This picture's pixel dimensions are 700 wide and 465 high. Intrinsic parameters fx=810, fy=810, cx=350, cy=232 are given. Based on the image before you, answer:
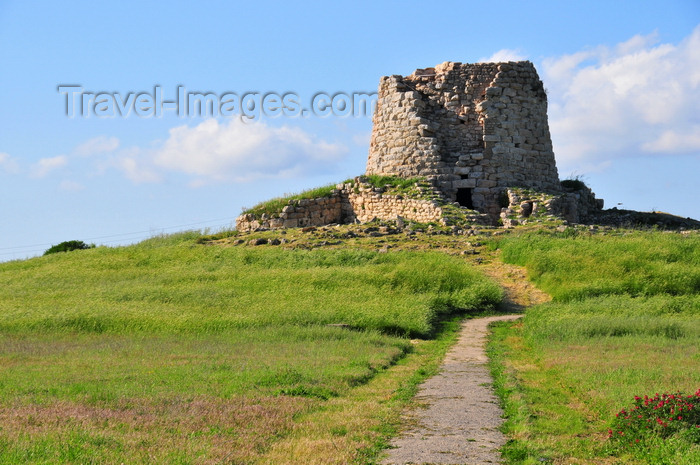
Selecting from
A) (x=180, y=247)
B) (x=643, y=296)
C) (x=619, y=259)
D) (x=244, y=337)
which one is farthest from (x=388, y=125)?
(x=244, y=337)

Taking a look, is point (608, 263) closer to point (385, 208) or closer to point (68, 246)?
point (385, 208)

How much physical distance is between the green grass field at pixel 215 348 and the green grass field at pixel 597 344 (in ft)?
5.59

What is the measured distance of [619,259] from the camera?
77.7 feet

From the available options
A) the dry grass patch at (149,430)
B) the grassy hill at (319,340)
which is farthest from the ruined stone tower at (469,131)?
the dry grass patch at (149,430)

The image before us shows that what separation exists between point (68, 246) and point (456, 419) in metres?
30.3

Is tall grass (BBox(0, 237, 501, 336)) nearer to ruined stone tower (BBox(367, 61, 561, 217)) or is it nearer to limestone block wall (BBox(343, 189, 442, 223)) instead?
limestone block wall (BBox(343, 189, 442, 223))

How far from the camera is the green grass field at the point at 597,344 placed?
8.53 meters

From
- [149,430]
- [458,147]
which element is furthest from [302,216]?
[149,430]

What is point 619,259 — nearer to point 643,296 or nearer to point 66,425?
point 643,296

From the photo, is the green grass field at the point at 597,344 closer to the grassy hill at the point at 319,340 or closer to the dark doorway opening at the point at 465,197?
the grassy hill at the point at 319,340

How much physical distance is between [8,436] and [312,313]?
11375mm

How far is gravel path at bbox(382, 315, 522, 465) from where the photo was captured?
8.12 metres

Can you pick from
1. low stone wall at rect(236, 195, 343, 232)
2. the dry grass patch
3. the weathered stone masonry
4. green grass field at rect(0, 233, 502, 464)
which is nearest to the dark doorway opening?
the weathered stone masonry

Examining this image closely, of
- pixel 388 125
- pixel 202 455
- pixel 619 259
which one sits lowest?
pixel 202 455
